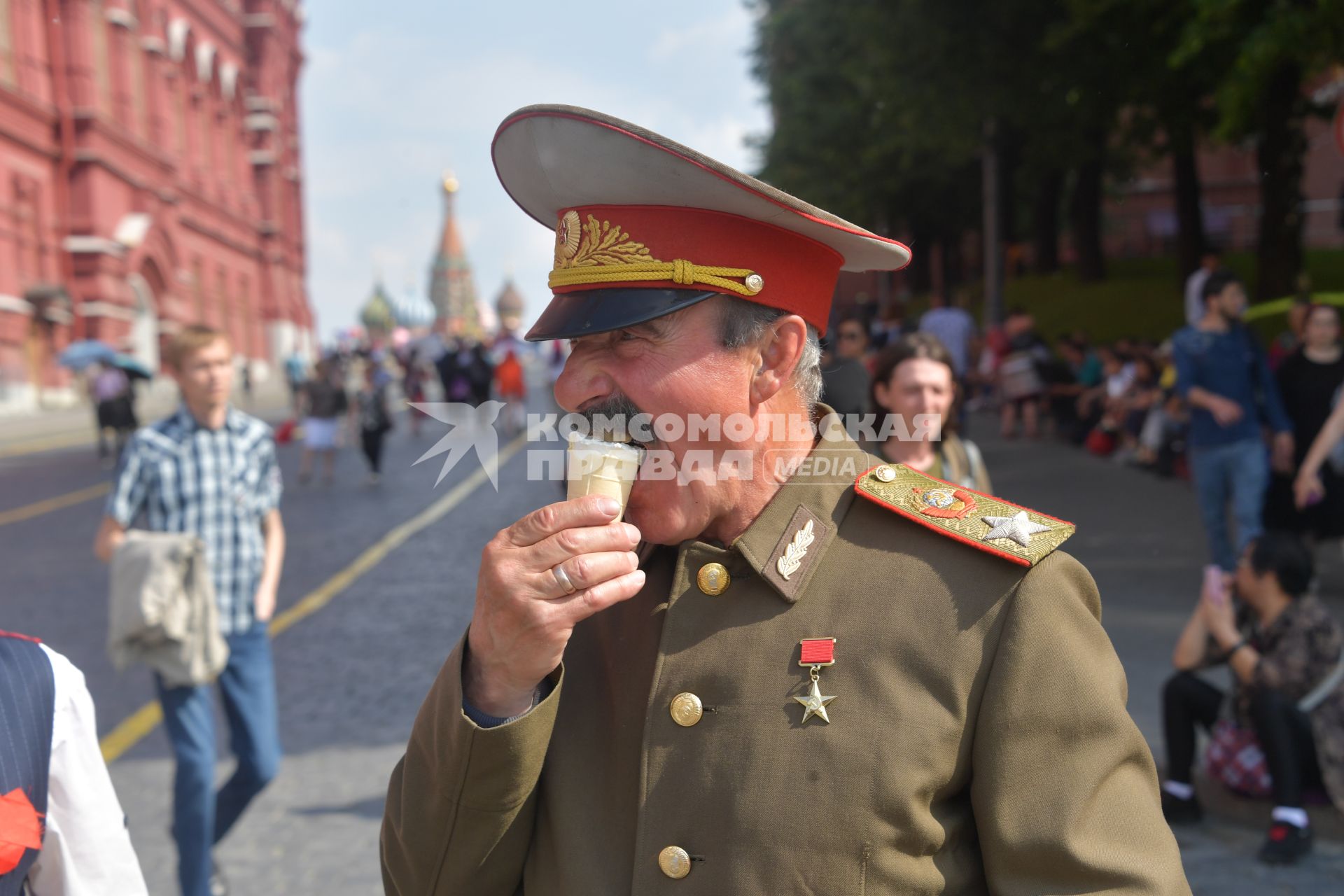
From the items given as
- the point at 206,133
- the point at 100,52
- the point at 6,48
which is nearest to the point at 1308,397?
the point at 6,48

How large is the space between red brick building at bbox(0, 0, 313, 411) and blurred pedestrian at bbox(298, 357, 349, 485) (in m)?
12.4

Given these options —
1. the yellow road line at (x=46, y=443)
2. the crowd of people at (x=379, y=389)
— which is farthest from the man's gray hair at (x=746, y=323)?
the yellow road line at (x=46, y=443)

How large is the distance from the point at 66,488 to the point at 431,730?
1539 cm

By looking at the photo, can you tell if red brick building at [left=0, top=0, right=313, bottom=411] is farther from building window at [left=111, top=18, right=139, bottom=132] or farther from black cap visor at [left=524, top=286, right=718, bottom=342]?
black cap visor at [left=524, top=286, right=718, bottom=342]

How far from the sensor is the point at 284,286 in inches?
2205

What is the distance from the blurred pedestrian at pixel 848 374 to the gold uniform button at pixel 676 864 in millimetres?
3696

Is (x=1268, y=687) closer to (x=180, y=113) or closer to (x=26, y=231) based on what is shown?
(x=26, y=231)

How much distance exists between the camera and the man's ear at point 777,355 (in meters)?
1.88

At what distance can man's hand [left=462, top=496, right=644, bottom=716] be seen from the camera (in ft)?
5.20

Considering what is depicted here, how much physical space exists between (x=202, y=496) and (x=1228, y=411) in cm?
571

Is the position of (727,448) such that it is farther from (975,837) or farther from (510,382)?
(510,382)

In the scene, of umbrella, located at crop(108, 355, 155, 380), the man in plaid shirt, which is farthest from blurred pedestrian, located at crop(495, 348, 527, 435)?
the man in plaid shirt

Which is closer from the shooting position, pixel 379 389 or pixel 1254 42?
pixel 1254 42

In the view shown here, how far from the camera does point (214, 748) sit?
425 cm
